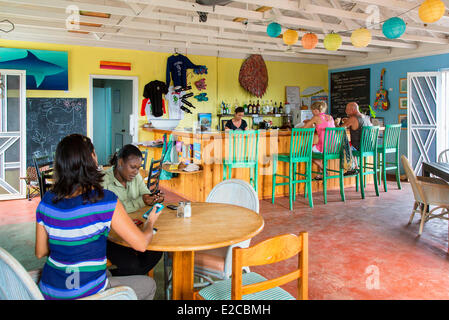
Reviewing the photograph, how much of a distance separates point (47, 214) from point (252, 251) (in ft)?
2.99

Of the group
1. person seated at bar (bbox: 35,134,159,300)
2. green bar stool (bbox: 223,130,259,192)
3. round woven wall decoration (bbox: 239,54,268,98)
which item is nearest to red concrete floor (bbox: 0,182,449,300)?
green bar stool (bbox: 223,130,259,192)

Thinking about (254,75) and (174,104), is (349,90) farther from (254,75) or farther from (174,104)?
(174,104)

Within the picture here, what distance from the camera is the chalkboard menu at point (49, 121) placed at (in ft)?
23.3

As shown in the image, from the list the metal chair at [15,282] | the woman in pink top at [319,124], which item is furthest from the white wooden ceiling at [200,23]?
the metal chair at [15,282]

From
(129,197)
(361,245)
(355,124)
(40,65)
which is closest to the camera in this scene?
(129,197)

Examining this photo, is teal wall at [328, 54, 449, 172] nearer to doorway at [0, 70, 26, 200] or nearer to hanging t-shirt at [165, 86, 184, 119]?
hanging t-shirt at [165, 86, 184, 119]

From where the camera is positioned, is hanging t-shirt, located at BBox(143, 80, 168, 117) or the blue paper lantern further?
hanging t-shirt, located at BBox(143, 80, 168, 117)

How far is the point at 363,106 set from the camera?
923cm

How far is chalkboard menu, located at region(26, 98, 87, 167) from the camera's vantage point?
7.09m

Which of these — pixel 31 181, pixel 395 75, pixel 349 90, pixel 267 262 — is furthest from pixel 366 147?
pixel 31 181

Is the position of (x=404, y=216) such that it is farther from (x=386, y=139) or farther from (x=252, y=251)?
(x=252, y=251)

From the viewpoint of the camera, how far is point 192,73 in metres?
8.70

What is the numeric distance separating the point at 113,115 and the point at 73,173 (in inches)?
339

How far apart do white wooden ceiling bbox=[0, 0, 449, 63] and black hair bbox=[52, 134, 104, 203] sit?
3.70 m
